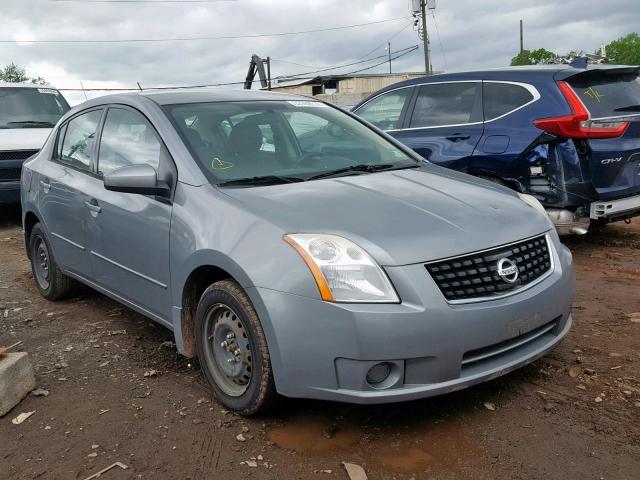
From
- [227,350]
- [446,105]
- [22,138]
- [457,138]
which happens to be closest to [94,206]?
[227,350]

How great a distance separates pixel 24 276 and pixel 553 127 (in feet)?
17.5

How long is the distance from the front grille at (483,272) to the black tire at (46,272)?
3.52 meters

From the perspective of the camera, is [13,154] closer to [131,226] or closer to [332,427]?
[131,226]

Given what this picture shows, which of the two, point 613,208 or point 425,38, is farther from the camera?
point 425,38

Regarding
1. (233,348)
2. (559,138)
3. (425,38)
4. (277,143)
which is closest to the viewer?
(233,348)

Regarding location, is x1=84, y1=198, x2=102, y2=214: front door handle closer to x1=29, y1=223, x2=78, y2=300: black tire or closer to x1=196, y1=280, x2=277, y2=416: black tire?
x1=29, y1=223, x2=78, y2=300: black tire

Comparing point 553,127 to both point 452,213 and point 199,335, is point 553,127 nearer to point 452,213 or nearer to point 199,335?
point 452,213

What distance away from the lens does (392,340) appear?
8.93 feet

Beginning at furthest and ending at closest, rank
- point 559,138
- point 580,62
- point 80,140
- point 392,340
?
point 580,62
point 559,138
point 80,140
point 392,340

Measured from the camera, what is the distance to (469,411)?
3.20 meters

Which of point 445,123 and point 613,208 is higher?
point 445,123

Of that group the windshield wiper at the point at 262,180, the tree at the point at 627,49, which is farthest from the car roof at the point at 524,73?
the tree at the point at 627,49

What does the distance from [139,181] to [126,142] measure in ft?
2.63

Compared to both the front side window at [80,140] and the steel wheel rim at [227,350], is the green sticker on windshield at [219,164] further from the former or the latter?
the front side window at [80,140]
